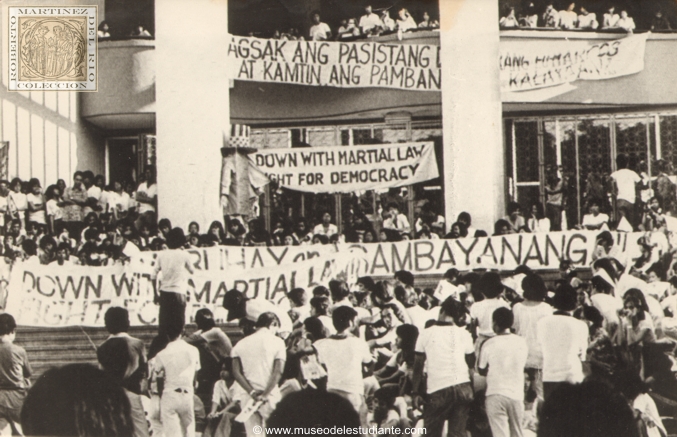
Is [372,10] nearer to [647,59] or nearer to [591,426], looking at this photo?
[647,59]

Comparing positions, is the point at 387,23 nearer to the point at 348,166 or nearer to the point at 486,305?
the point at 348,166

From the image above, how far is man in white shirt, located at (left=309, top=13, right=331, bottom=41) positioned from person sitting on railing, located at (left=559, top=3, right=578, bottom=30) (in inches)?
112

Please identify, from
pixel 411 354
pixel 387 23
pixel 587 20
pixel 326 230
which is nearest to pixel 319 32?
pixel 387 23

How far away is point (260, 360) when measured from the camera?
28.5 ft

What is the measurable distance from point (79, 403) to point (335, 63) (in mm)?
8629

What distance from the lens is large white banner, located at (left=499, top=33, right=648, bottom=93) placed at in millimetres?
11656

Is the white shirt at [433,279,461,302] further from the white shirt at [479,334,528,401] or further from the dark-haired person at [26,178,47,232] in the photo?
the dark-haired person at [26,178,47,232]

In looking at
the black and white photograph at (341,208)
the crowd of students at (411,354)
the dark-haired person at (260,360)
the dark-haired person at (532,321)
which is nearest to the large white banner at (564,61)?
the black and white photograph at (341,208)

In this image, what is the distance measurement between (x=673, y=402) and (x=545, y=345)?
1.66m

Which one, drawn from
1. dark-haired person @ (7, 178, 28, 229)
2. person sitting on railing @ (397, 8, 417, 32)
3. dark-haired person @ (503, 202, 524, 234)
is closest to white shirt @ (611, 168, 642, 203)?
dark-haired person @ (503, 202, 524, 234)

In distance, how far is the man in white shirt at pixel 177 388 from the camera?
8.82 metres

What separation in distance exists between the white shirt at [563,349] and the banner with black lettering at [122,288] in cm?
279

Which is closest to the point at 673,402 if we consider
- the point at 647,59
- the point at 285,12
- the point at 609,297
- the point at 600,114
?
the point at 609,297

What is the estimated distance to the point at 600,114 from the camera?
44.5 ft
